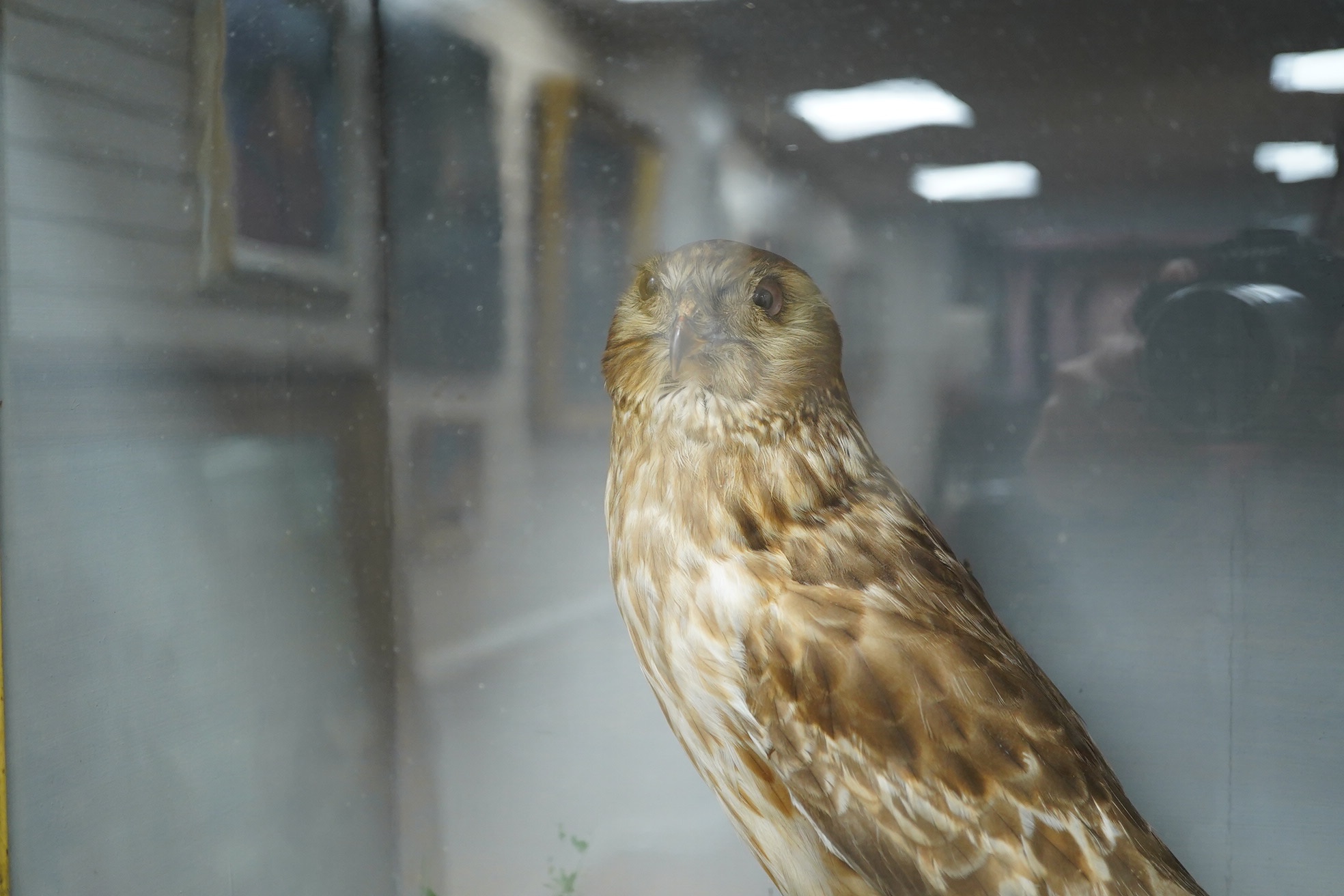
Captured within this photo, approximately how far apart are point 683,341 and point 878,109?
550 mm

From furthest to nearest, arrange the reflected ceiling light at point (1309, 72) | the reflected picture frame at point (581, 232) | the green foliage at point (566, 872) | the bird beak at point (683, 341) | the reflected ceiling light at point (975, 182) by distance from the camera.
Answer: the green foliage at point (566, 872) < the reflected picture frame at point (581, 232) < the reflected ceiling light at point (975, 182) < the reflected ceiling light at point (1309, 72) < the bird beak at point (683, 341)

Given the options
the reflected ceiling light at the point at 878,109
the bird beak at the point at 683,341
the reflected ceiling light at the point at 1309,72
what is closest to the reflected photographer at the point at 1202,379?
the reflected ceiling light at the point at 1309,72

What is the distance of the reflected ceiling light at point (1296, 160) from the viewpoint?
120 cm

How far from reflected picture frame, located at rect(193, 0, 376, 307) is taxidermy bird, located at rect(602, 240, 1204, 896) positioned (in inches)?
25.4

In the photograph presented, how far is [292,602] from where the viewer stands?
1.51 m

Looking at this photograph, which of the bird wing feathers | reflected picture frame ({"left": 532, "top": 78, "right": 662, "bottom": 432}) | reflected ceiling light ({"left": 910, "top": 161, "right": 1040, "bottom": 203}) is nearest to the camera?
the bird wing feathers

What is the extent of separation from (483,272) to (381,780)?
3.20 ft

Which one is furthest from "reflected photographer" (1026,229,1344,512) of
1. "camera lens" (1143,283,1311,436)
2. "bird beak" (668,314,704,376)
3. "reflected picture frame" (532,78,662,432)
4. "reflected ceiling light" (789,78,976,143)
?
"reflected picture frame" (532,78,662,432)

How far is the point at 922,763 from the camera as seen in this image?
92 cm

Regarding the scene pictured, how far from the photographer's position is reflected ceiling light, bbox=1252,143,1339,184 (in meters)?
1.20

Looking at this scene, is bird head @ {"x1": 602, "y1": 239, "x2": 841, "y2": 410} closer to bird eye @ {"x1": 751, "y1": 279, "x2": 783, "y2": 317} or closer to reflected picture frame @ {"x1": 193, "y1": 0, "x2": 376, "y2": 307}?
bird eye @ {"x1": 751, "y1": 279, "x2": 783, "y2": 317}

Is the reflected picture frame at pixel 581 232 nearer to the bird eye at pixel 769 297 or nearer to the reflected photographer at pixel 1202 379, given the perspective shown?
the bird eye at pixel 769 297

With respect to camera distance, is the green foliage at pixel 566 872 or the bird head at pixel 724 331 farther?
the green foliage at pixel 566 872

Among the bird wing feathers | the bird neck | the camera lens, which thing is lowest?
the bird wing feathers
